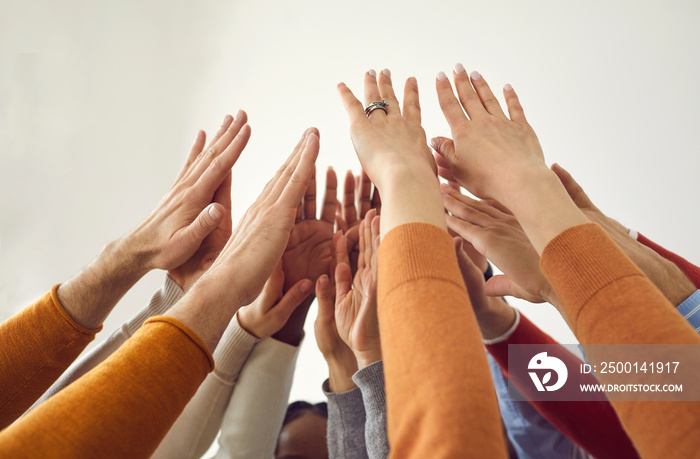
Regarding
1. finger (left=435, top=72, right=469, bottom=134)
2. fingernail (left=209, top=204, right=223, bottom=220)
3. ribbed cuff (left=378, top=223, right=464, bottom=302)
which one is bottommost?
ribbed cuff (left=378, top=223, right=464, bottom=302)

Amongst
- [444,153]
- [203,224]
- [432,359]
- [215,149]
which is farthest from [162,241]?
[432,359]

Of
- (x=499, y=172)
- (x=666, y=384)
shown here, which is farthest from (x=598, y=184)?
(x=666, y=384)

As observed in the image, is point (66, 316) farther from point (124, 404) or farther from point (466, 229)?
point (466, 229)

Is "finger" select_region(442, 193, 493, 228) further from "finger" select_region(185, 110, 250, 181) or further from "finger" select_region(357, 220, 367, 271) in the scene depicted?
"finger" select_region(185, 110, 250, 181)

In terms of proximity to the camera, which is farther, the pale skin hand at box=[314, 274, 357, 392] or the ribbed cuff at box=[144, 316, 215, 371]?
the pale skin hand at box=[314, 274, 357, 392]

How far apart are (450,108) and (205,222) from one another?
511 millimetres

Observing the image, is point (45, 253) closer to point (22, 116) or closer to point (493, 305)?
point (22, 116)

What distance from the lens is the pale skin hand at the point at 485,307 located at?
896 millimetres

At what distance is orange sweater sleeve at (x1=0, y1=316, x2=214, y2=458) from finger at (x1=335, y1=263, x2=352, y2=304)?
1.29 feet

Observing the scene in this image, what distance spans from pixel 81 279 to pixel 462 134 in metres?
0.79

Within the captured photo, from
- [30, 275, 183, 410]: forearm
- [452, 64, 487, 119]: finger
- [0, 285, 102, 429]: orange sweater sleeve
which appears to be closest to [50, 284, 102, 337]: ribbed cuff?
[0, 285, 102, 429]: orange sweater sleeve

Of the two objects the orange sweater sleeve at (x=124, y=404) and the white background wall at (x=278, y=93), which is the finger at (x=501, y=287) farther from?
the white background wall at (x=278, y=93)

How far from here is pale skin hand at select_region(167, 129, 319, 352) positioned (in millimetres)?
553

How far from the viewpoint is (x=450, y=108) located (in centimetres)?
75
